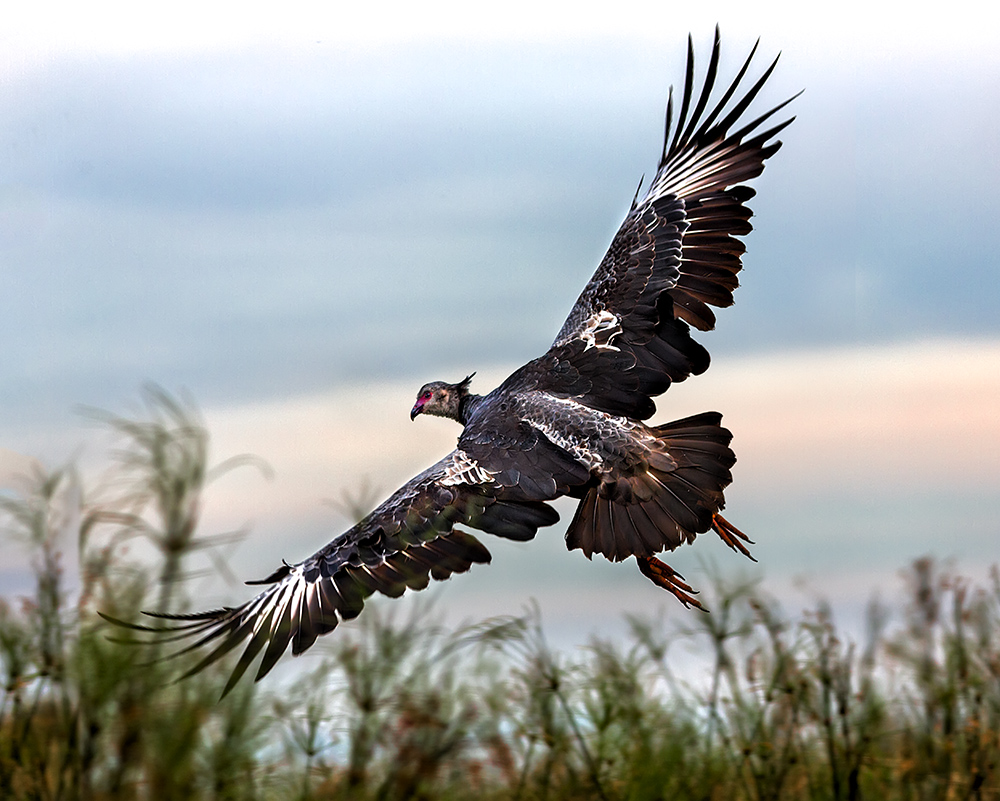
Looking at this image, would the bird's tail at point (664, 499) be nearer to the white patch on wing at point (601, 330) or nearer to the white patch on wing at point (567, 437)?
the white patch on wing at point (567, 437)

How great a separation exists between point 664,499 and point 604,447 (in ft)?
1.68

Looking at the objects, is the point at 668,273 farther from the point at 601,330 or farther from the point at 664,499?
the point at 664,499

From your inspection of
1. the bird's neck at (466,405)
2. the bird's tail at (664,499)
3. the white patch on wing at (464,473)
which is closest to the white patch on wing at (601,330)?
the bird's tail at (664,499)

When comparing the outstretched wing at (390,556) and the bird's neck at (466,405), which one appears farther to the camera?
the bird's neck at (466,405)

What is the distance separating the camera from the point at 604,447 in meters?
6.81

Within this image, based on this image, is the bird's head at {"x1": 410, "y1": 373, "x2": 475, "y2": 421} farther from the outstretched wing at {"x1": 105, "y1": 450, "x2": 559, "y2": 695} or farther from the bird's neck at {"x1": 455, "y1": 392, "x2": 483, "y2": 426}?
the outstretched wing at {"x1": 105, "y1": 450, "x2": 559, "y2": 695}

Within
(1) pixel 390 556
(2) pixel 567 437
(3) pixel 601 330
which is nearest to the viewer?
(1) pixel 390 556

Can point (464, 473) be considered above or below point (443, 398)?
below

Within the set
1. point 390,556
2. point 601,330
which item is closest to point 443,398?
point 601,330

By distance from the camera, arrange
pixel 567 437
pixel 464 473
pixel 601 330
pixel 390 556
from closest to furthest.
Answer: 1. pixel 390 556
2. pixel 464 473
3. pixel 567 437
4. pixel 601 330

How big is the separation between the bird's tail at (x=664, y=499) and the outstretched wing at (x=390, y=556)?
1.16 ft

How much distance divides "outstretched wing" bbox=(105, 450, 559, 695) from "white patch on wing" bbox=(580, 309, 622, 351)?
1390 millimetres

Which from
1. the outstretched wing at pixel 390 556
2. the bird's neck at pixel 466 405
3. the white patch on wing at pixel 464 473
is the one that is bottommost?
the outstretched wing at pixel 390 556

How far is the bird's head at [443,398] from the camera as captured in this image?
28.8 feet
